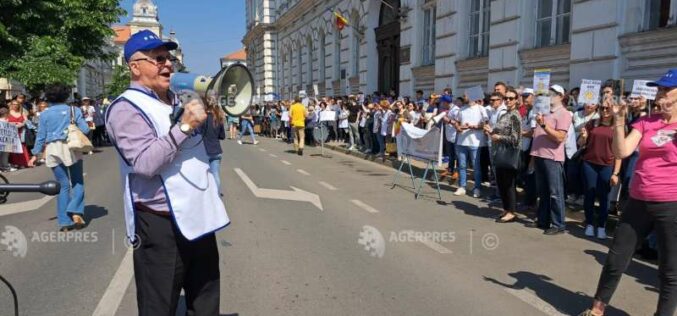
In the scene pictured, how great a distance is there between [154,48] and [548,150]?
224 inches

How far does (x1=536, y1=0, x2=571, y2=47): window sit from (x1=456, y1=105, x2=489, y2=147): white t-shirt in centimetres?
424

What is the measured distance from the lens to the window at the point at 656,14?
9984mm

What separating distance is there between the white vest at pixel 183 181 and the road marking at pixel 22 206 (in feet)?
23.9

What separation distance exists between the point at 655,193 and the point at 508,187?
158 inches

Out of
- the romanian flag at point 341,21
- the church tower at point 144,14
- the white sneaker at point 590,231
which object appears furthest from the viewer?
the church tower at point 144,14

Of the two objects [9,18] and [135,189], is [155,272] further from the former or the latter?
[9,18]

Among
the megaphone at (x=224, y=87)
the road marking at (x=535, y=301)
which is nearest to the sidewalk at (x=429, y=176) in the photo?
the road marking at (x=535, y=301)

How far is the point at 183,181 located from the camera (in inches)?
100

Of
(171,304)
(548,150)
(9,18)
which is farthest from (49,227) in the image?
(9,18)

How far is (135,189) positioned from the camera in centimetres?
258

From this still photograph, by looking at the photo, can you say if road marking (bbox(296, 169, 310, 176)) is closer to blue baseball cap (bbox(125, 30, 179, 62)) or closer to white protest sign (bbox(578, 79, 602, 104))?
white protest sign (bbox(578, 79, 602, 104))

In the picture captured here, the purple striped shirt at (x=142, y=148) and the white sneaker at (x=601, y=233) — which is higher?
the purple striped shirt at (x=142, y=148)

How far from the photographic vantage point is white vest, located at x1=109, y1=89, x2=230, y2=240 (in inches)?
99.3

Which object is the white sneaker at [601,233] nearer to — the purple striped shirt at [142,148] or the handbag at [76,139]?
the purple striped shirt at [142,148]
